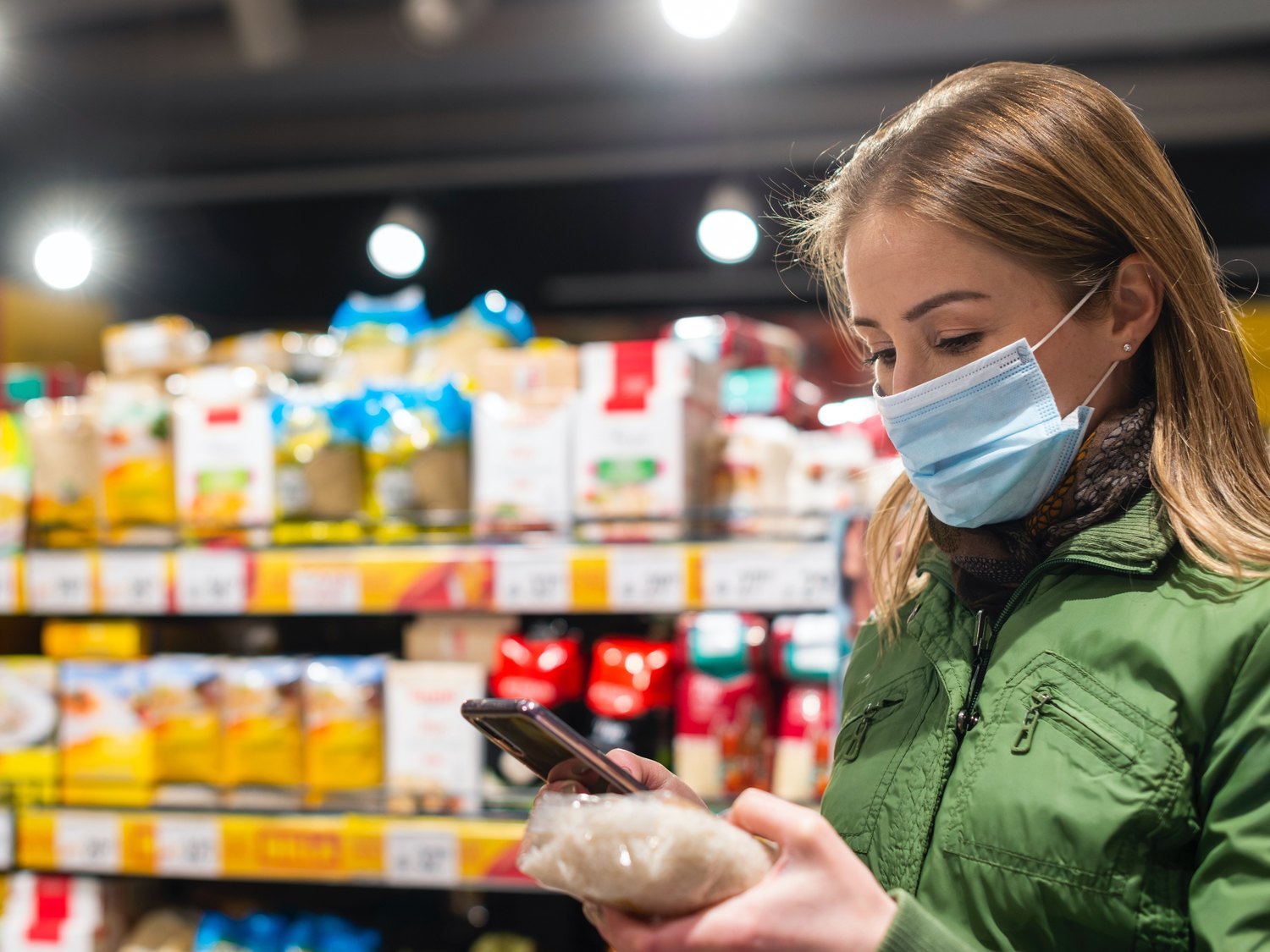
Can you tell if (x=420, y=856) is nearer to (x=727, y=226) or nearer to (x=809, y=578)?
(x=809, y=578)

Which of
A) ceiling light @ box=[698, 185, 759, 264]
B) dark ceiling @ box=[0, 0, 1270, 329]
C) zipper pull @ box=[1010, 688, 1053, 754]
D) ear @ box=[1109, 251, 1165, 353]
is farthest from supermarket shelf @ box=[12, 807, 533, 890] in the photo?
ceiling light @ box=[698, 185, 759, 264]

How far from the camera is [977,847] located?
866 millimetres

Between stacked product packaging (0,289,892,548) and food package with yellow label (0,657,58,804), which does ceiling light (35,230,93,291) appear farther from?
food package with yellow label (0,657,58,804)

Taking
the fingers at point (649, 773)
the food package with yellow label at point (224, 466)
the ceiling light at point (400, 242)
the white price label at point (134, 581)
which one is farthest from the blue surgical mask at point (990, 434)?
the ceiling light at point (400, 242)

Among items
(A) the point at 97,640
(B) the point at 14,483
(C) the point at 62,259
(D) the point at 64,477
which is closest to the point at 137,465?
(D) the point at 64,477

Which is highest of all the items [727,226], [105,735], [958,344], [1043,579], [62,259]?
[727,226]

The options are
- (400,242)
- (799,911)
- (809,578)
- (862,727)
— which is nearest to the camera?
(799,911)

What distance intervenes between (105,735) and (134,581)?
0.33 m

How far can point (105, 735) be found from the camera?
7.85ft

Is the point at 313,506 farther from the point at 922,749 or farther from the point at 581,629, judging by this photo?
the point at 922,749

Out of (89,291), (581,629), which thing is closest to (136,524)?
(581,629)

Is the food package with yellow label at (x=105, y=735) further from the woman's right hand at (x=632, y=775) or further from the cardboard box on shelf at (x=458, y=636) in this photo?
the woman's right hand at (x=632, y=775)

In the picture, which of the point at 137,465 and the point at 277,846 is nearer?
the point at 277,846

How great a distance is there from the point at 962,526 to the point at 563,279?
5761mm
